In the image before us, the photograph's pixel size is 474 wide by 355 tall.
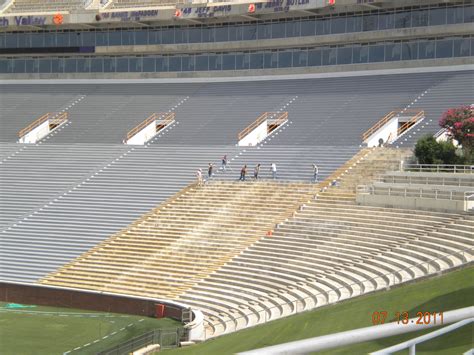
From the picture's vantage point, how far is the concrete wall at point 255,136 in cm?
4291

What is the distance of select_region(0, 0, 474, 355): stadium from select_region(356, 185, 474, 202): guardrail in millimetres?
91

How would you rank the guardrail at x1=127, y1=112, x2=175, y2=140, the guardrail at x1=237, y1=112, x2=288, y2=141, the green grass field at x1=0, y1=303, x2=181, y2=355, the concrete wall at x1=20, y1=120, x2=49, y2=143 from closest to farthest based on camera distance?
1. the green grass field at x1=0, y1=303, x2=181, y2=355
2. the guardrail at x1=237, y1=112, x2=288, y2=141
3. the guardrail at x1=127, y1=112, x2=175, y2=140
4. the concrete wall at x1=20, y1=120, x2=49, y2=143

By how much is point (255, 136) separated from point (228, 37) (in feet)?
31.3

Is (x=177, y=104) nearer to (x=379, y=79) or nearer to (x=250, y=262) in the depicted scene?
(x=379, y=79)

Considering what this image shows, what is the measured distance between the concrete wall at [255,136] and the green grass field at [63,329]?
14.8 meters

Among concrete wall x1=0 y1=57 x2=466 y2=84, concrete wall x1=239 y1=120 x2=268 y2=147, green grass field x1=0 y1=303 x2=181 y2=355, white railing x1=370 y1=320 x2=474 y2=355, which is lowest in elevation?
green grass field x1=0 y1=303 x2=181 y2=355

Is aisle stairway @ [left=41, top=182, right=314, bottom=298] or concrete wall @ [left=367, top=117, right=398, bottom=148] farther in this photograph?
concrete wall @ [left=367, top=117, right=398, bottom=148]

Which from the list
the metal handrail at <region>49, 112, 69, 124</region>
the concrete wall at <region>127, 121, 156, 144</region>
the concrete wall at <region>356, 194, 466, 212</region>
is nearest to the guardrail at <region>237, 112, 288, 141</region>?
the concrete wall at <region>127, 121, 156, 144</region>

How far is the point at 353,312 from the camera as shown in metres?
19.6

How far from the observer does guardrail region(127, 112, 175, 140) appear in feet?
155

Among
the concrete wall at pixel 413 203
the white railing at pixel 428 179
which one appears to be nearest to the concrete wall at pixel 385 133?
the white railing at pixel 428 179

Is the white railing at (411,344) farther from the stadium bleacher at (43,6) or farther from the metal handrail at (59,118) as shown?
the stadium bleacher at (43,6)

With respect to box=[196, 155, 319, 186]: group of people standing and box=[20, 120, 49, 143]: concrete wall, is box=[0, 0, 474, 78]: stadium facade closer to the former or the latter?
box=[20, 120, 49, 143]: concrete wall

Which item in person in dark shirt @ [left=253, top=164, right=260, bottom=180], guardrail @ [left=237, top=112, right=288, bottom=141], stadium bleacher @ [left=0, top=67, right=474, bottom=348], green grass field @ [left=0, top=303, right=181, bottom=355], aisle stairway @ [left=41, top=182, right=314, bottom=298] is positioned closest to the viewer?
green grass field @ [left=0, top=303, right=181, bottom=355]
